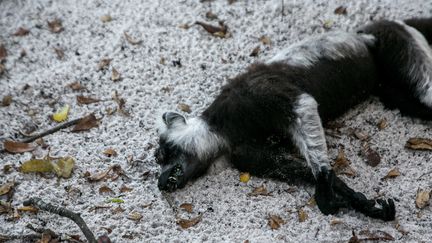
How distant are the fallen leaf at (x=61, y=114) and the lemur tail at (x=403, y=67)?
339 centimetres

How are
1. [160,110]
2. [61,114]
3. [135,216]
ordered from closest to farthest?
[135,216]
[160,110]
[61,114]

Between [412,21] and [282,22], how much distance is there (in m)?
1.55

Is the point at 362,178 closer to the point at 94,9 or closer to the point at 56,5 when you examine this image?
the point at 94,9

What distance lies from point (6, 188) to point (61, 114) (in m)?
1.20

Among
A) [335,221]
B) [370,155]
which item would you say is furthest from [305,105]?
[335,221]

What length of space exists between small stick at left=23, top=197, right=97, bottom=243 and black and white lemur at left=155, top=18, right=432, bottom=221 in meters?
0.79

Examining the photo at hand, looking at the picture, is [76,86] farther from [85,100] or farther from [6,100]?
[6,100]

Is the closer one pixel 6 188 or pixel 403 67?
pixel 6 188

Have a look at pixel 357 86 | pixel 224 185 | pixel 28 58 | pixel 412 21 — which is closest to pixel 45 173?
pixel 224 185

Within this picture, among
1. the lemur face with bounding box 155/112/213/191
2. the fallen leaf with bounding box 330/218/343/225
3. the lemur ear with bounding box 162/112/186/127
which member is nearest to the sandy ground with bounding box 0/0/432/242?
the fallen leaf with bounding box 330/218/343/225

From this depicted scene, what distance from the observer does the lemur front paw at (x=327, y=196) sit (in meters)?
4.21

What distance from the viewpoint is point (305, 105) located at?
15.1 ft

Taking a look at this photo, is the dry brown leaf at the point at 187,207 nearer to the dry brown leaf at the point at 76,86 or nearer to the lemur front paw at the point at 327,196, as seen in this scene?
the lemur front paw at the point at 327,196

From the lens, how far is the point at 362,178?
454cm
